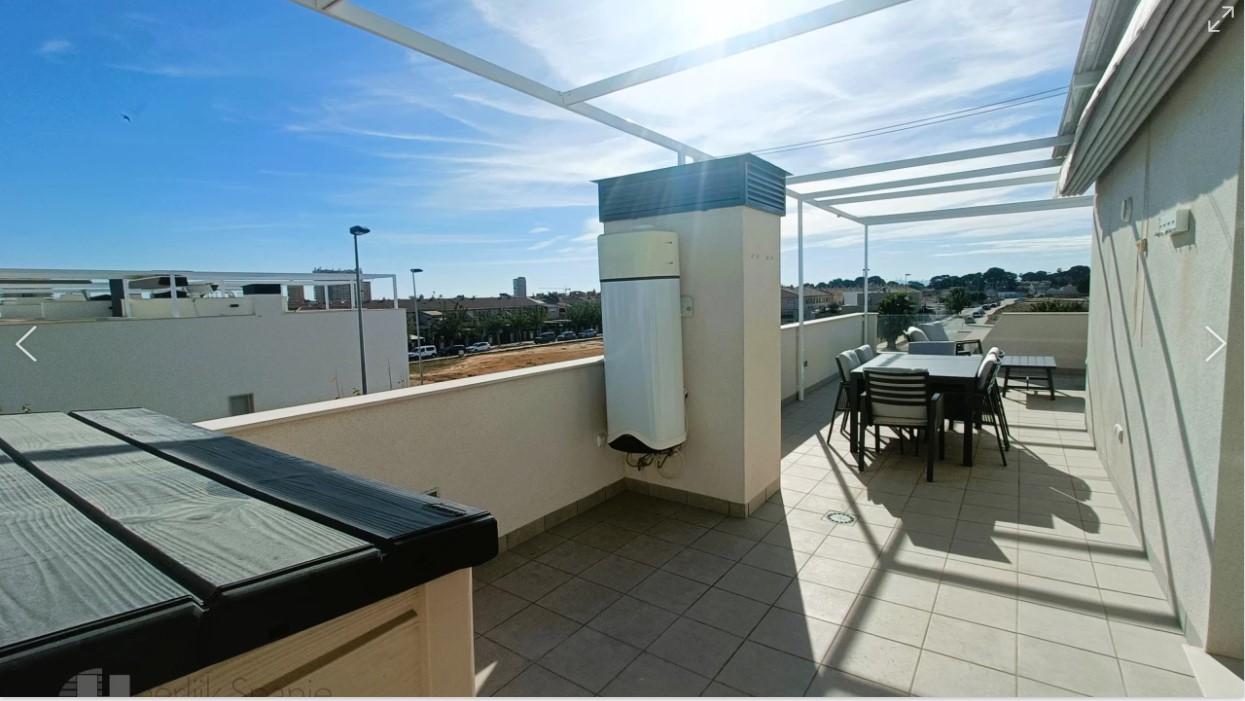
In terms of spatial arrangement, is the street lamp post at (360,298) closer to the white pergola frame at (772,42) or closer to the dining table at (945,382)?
the white pergola frame at (772,42)

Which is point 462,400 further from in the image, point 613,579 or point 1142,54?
point 1142,54

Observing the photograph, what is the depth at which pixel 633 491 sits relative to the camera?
14.0 ft

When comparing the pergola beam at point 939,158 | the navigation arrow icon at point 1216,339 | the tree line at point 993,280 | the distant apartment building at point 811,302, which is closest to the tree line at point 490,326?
the tree line at point 993,280

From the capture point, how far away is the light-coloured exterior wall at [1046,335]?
8.62 meters

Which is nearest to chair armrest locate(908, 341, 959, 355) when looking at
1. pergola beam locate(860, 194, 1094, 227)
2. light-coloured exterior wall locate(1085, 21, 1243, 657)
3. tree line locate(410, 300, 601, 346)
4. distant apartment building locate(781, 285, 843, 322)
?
distant apartment building locate(781, 285, 843, 322)

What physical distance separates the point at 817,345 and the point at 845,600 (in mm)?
5875

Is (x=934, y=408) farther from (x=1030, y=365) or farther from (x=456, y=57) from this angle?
(x=456, y=57)

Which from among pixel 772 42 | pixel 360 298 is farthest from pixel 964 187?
pixel 360 298

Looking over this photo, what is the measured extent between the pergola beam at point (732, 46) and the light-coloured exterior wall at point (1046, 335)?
852cm

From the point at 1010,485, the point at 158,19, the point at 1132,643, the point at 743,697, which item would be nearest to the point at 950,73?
the point at 1010,485

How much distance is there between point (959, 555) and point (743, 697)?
1.81 metres

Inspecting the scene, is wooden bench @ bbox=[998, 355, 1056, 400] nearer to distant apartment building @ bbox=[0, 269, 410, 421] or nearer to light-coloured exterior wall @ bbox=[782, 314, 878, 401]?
light-coloured exterior wall @ bbox=[782, 314, 878, 401]

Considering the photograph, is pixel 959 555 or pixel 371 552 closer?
pixel 371 552

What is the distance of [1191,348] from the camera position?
7.48ft
